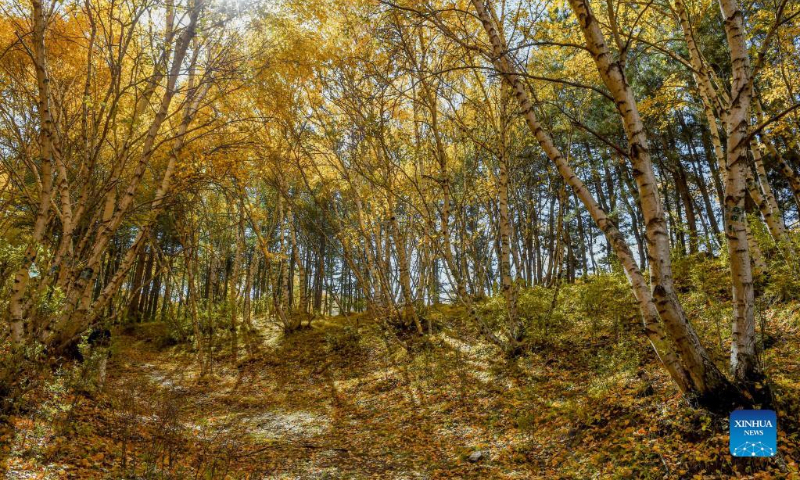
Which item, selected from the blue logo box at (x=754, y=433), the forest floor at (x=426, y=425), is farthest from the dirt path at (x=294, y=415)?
the blue logo box at (x=754, y=433)

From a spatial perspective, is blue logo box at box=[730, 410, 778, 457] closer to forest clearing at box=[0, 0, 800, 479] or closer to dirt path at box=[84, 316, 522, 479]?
forest clearing at box=[0, 0, 800, 479]

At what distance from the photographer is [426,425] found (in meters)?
6.19

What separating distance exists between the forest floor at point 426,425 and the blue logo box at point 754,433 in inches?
2.9

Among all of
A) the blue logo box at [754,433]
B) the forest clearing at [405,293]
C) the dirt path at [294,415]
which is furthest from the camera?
the dirt path at [294,415]

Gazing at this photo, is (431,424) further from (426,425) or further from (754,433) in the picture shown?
(754,433)

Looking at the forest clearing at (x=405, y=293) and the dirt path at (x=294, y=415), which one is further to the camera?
the dirt path at (x=294, y=415)

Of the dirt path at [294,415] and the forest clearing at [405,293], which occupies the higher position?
the forest clearing at [405,293]

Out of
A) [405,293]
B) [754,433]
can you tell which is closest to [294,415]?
[405,293]

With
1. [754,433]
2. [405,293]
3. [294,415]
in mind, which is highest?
[405,293]

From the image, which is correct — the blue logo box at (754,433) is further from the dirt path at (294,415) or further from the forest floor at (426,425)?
the dirt path at (294,415)

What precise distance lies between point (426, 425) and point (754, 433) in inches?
161

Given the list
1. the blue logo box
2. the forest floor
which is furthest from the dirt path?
the blue logo box

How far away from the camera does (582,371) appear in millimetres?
6301

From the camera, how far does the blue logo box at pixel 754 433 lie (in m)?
3.21
